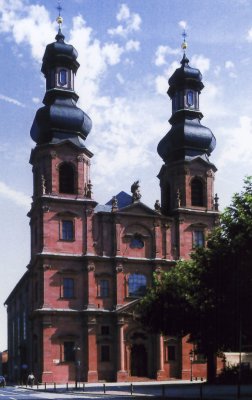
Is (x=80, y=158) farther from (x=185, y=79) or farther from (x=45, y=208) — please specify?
(x=185, y=79)

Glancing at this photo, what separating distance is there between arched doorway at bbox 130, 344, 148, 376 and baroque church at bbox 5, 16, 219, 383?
0.10m

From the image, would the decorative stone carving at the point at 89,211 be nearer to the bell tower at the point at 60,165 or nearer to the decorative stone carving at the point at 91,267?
the bell tower at the point at 60,165

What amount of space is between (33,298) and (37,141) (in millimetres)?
15696

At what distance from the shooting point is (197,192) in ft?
242

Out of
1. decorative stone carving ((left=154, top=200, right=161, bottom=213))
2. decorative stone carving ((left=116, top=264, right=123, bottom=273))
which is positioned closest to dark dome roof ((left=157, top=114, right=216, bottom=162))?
decorative stone carving ((left=154, top=200, right=161, bottom=213))

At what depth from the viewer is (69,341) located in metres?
63.6

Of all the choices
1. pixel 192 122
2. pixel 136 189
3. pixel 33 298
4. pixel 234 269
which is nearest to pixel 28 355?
pixel 33 298

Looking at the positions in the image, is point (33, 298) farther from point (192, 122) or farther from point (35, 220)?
point (192, 122)

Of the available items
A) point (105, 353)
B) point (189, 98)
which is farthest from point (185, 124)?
point (105, 353)

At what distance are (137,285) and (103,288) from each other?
3.77 meters

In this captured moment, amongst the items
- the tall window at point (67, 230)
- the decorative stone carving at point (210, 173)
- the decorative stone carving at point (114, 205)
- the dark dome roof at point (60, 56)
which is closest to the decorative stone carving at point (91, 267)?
the tall window at point (67, 230)

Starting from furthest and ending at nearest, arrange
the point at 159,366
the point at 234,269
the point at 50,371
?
the point at 159,366
the point at 50,371
the point at 234,269

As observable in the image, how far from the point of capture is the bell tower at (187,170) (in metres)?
71.8

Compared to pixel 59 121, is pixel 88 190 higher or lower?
lower
